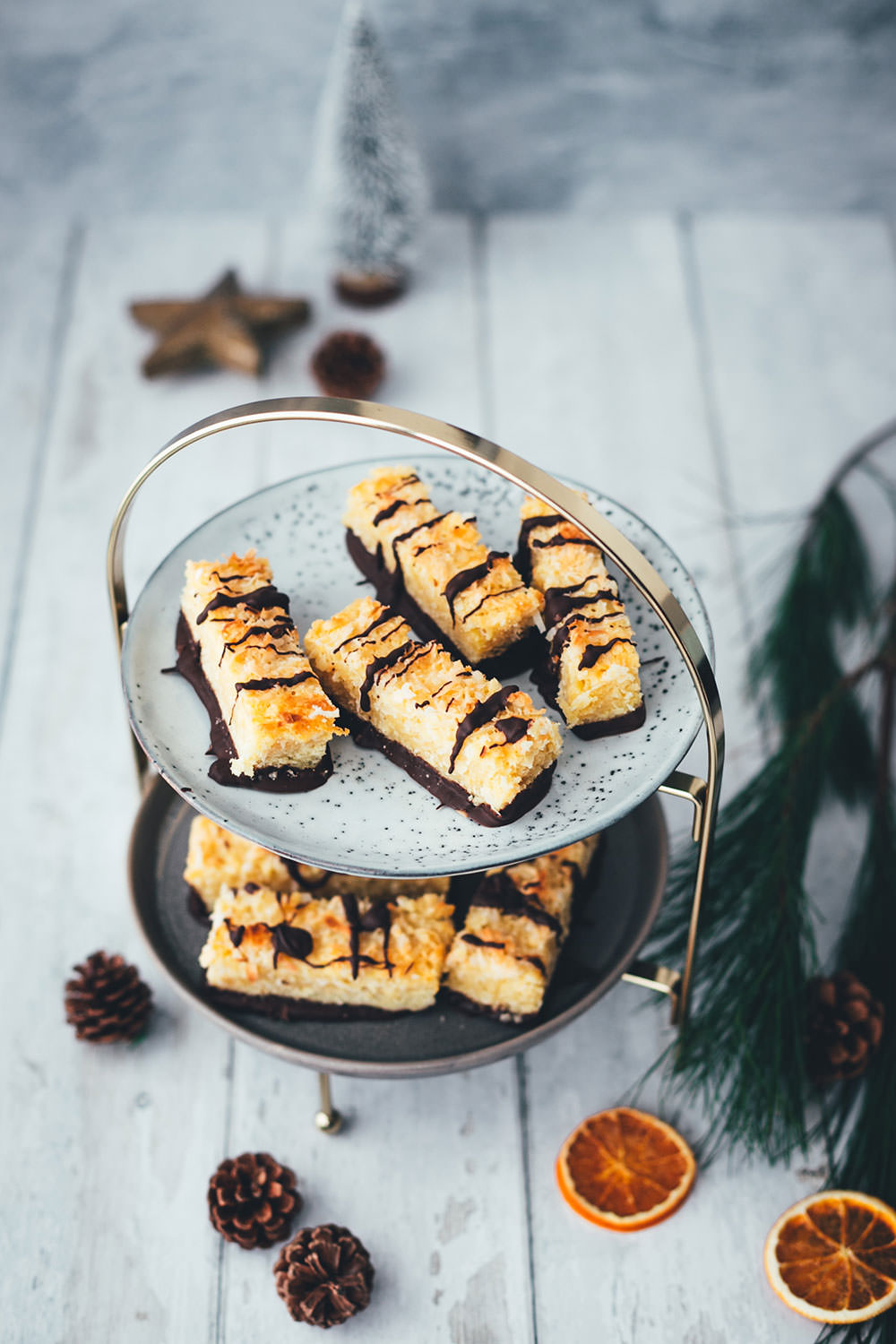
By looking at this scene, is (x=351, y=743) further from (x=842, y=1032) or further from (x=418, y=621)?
(x=842, y=1032)

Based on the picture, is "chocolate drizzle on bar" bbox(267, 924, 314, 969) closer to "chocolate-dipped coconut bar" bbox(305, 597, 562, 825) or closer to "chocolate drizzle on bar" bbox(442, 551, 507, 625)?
"chocolate-dipped coconut bar" bbox(305, 597, 562, 825)

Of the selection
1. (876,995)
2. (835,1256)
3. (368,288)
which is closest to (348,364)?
(368,288)

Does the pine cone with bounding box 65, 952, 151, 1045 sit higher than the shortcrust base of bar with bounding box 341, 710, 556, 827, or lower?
lower

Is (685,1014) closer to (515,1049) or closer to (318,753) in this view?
(515,1049)

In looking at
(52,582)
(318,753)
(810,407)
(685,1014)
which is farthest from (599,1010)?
(810,407)

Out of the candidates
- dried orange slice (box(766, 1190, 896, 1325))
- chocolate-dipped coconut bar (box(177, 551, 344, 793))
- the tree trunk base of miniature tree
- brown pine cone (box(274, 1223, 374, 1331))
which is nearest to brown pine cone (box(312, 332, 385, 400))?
the tree trunk base of miniature tree

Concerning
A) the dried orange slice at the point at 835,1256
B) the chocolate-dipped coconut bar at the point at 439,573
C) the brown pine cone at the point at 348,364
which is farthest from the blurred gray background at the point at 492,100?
the dried orange slice at the point at 835,1256
